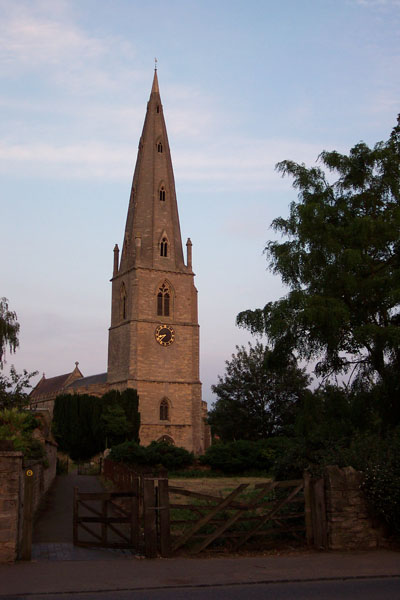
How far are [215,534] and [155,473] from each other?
1539mm

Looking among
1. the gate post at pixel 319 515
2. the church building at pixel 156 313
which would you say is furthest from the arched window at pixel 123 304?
the gate post at pixel 319 515

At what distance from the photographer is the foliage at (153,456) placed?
35.2 metres

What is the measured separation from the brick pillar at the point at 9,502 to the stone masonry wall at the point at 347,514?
531 cm

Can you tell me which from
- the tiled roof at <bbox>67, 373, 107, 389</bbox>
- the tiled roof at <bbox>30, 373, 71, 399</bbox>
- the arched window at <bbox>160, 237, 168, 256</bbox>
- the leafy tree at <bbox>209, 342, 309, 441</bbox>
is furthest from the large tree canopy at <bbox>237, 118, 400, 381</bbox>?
the tiled roof at <bbox>30, 373, 71, 399</bbox>

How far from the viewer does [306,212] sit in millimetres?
18547

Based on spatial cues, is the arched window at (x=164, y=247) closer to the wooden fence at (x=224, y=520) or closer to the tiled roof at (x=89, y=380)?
the tiled roof at (x=89, y=380)

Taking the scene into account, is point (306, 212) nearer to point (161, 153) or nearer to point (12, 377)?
point (12, 377)

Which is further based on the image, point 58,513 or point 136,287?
point 136,287

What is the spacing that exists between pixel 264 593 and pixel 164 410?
50.4m

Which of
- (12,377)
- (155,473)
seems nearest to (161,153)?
(12,377)

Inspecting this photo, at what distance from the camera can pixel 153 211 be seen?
62844 millimetres

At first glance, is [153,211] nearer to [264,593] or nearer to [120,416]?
[120,416]

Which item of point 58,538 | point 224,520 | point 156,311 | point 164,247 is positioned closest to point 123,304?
point 156,311

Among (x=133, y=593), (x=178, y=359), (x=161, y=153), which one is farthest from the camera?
(x=161, y=153)
